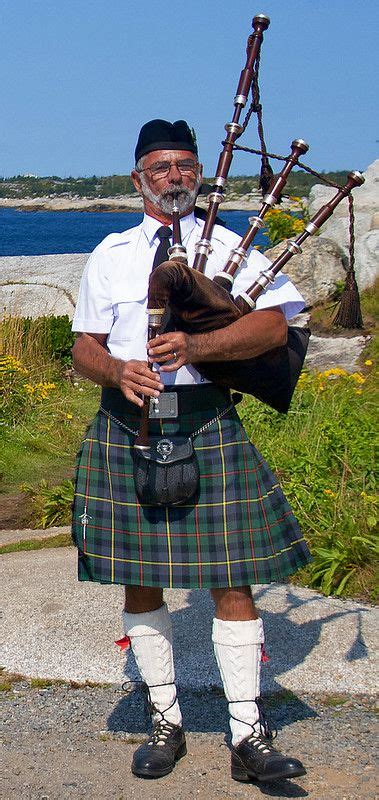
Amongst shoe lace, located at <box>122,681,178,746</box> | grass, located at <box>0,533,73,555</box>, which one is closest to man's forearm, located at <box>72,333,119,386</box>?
shoe lace, located at <box>122,681,178,746</box>

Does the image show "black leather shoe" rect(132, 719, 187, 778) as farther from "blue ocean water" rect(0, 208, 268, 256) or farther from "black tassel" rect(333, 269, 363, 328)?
"black tassel" rect(333, 269, 363, 328)

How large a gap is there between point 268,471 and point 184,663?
99 centimetres

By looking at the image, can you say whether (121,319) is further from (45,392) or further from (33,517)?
(45,392)

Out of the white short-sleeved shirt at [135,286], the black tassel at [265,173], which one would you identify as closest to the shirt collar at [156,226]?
the white short-sleeved shirt at [135,286]

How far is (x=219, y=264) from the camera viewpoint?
3.01 m

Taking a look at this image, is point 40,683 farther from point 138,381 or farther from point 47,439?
point 47,439

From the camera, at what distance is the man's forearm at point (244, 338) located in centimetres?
282

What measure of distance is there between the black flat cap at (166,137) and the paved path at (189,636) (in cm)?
→ 178

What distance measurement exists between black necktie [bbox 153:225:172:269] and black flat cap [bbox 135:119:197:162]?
0.22m

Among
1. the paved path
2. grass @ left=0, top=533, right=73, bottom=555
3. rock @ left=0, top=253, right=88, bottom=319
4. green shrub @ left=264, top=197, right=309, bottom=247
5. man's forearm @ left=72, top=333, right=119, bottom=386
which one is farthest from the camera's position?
green shrub @ left=264, top=197, right=309, bottom=247

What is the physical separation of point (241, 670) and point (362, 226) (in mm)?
9270

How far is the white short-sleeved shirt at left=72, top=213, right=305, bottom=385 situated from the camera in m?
2.99

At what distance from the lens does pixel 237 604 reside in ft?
9.93

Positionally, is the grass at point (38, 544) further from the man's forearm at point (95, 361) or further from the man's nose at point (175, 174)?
the man's nose at point (175, 174)
